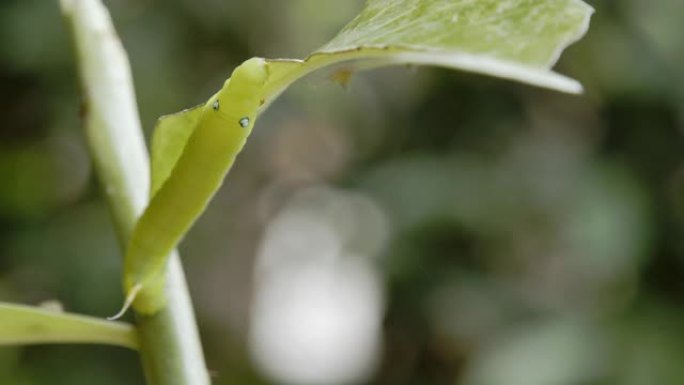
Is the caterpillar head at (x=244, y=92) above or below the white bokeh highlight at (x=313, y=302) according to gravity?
Result: below

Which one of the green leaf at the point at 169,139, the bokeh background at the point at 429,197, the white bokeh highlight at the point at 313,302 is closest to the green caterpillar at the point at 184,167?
the green leaf at the point at 169,139

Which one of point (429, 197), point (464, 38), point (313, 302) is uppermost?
point (313, 302)

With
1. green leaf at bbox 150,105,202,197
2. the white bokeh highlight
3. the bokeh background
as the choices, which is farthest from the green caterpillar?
the white bokeh highlight

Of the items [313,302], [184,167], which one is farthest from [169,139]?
[313,302]

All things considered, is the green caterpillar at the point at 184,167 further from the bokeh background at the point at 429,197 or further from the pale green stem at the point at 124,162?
the bokeh background at the point at 429,197

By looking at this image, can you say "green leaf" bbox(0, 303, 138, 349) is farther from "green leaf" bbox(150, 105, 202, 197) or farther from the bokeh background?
the bokeh background

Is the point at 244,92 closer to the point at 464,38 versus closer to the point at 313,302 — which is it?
the point at 464,38

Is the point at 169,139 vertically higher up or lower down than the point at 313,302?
lower down
